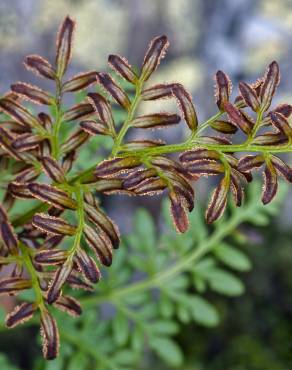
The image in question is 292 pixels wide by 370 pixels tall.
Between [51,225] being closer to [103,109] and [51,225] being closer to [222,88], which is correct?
[103,109]

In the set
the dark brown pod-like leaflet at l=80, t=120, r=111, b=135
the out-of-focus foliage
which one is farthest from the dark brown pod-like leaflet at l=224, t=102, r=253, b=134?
the out-of-focus foliage

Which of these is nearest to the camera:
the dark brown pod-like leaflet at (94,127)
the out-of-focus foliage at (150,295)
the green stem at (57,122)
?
the dark brown pod-like leaflet at (94,127)

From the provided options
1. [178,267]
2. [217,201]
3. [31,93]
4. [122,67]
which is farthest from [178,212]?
[178,267]

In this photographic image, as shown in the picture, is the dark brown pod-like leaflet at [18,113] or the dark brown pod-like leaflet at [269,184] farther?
the dark brown pod-like leaflet at [18,113]

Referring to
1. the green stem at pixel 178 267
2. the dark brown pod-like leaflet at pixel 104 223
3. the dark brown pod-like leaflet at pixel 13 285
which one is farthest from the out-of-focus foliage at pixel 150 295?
the dark brown pod-like leaflet at pixel 104 223

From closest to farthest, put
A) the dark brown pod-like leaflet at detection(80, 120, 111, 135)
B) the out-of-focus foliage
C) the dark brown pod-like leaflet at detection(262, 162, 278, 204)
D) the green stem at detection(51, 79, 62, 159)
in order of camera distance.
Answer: the dark brown pod-like leaflet at detection(262, 162, 278, 204) < the dark brown pod-like leaflet at detection(80, 120, 111, 135) < the green stem at detection(51, 79, 62, 159) < the out-of-focus foliage

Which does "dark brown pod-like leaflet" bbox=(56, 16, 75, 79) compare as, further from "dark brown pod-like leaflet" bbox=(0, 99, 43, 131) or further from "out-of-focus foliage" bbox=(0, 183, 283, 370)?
"out-of-focus foliage" bbox=(0, 183, 283, 370)

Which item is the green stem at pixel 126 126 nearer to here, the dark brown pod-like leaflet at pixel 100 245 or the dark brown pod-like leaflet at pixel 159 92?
the dark brown pod-like leaflet at pixel 159 92
